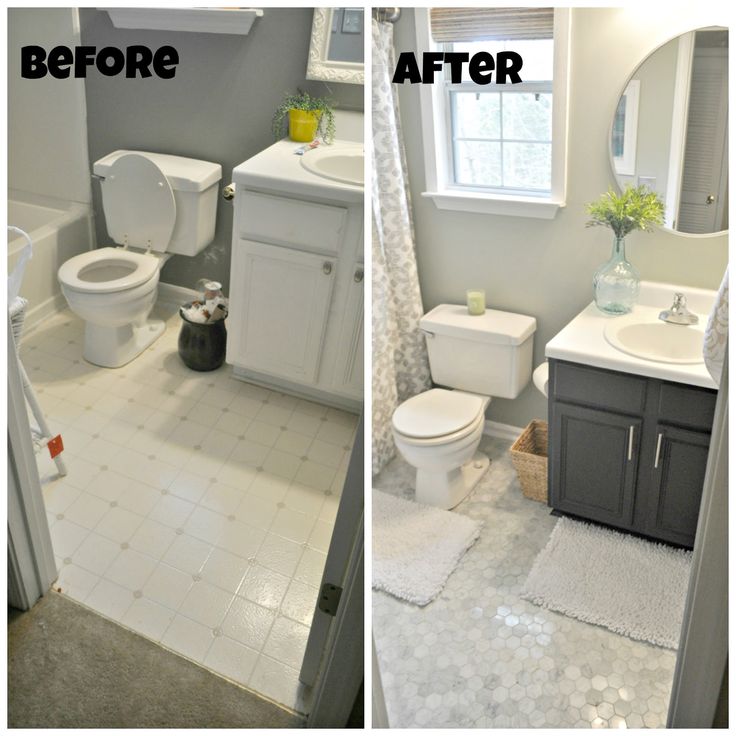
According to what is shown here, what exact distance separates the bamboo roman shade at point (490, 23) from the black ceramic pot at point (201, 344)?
4.69 ft

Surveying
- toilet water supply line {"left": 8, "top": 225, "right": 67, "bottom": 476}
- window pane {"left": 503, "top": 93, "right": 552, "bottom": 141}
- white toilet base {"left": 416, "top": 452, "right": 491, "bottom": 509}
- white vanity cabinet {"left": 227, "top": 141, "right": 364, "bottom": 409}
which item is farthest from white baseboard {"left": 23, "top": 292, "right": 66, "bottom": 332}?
window pane {"left": 503, "top": 93, "right": 552, "bottom": 141}

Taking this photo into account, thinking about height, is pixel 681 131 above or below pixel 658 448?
above

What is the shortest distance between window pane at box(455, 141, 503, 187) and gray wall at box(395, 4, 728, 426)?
13 centimetres

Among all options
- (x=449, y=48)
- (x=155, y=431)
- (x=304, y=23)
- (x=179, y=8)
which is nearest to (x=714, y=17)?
(x=449, y=48)

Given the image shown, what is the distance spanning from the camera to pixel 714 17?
2188 mm

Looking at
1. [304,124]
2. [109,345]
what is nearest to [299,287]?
[304,124]

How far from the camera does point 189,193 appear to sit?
2.97 m

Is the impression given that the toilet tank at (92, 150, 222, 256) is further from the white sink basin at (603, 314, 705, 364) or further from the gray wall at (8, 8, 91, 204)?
the white sink basin at (603, 314, 705, 364)

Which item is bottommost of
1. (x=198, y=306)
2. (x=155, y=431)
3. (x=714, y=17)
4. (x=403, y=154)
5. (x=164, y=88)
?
(x=155, y=431)

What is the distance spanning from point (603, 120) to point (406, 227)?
30.9 inches

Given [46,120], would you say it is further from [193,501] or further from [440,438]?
[440,438]

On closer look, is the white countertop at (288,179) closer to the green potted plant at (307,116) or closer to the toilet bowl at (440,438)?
the green potted plant at (307,116)

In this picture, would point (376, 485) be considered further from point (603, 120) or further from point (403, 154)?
point (603, 120)

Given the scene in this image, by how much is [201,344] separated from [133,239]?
539 millimetres
